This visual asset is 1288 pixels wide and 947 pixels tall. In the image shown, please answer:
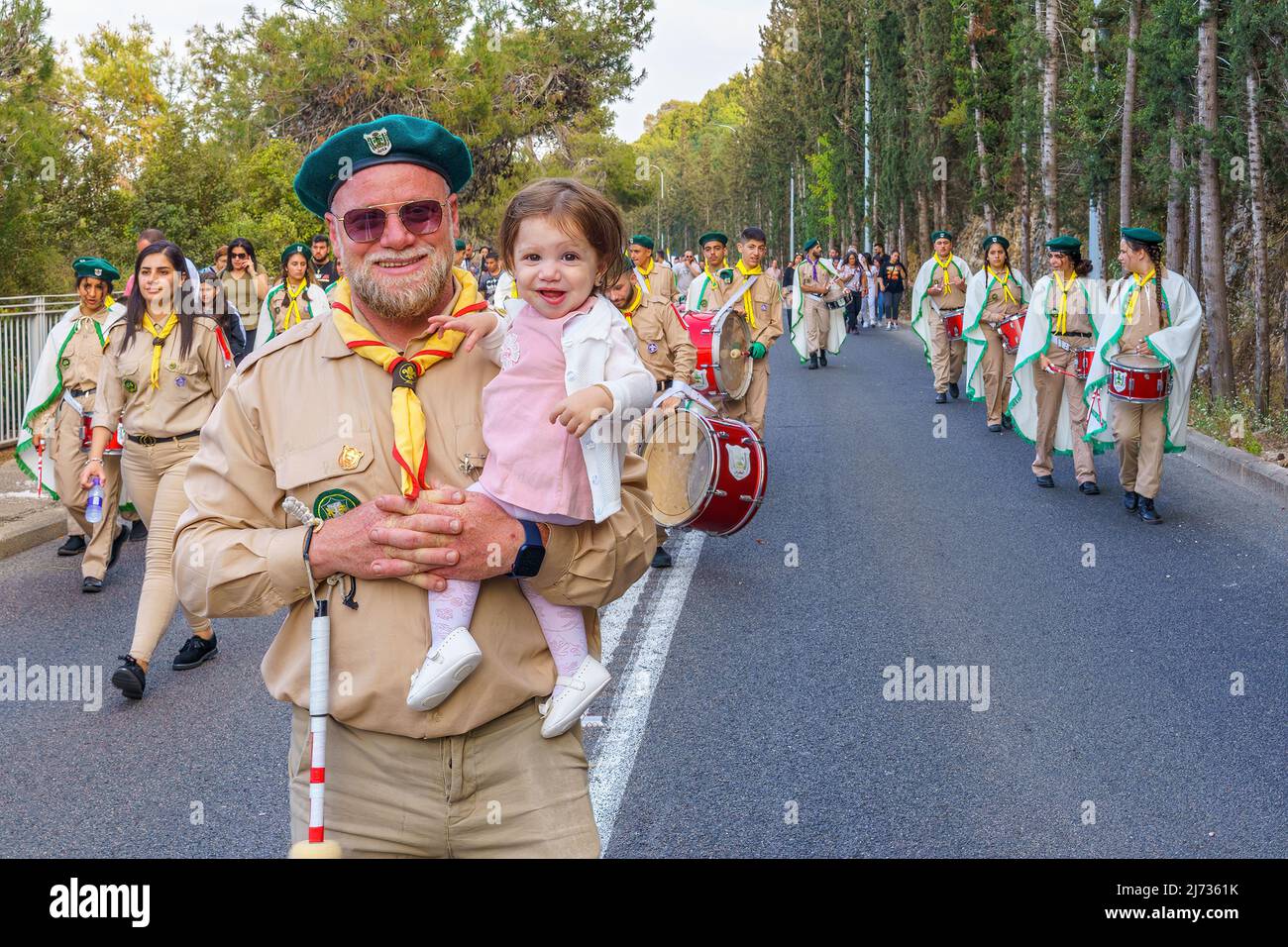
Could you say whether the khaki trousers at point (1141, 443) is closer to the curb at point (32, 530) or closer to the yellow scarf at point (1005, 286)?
the yellow scarf at point (1005, 286)

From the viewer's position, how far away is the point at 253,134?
142 ft

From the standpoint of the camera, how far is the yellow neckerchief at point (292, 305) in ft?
37.9

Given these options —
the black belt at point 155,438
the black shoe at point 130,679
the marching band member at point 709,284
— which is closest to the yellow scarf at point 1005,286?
the marching band member at point 709,284

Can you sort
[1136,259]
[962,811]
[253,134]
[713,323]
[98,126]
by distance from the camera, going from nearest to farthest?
[962,811], [713,323], [1136,259], [253,134], [98,126]

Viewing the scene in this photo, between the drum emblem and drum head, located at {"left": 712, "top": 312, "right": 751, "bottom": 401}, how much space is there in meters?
2.82

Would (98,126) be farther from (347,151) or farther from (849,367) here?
(347,151)

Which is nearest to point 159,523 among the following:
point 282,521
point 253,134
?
point 282,521

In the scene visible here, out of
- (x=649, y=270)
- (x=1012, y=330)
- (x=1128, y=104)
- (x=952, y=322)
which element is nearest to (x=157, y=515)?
(x=649, y=270)

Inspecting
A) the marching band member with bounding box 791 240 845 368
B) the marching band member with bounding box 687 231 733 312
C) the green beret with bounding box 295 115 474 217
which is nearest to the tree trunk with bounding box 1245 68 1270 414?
the marching band member with bounding box 687 231 733 312

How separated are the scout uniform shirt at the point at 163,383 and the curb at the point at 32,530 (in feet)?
10.6

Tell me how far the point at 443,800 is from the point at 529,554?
1.63ft

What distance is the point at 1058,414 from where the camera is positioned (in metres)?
12.6

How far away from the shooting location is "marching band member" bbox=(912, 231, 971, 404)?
19.0m

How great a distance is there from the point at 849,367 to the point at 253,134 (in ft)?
83.6
